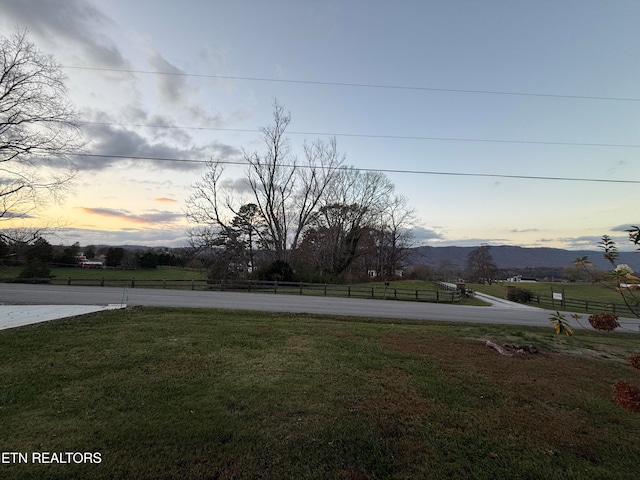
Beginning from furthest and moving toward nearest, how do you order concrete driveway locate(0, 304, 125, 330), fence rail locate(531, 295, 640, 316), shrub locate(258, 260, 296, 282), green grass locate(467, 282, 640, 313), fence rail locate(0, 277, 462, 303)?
green grass locate(467, 282, 640, 313), shrub locate(258, 260, 296, 282), fence rail locate(531, 295, 640, 316), fence rail locate(0, 277, 462, 303), concrete driveway locate(0, 304, 125, 330)

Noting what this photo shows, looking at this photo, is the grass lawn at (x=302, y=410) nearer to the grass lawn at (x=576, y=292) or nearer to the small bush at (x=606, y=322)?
the small bush at (x=606, y=322)

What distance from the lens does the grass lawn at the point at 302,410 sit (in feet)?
9.38

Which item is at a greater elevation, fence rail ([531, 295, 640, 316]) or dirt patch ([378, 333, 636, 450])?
dirt patch ([378, 333, 636, 450])

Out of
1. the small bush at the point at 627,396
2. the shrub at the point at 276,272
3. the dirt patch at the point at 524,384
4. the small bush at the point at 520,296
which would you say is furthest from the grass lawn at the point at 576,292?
the small bush at the point at 627,396

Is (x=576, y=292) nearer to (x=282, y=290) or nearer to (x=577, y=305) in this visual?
(x=577, y=305)

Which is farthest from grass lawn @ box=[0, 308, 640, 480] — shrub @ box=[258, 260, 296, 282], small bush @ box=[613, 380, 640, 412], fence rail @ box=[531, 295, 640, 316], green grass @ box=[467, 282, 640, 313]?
green grass @ box=[467, 282, 640, 313]

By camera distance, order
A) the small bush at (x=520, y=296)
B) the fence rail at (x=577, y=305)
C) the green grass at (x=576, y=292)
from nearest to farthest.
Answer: the fence rail at (x=577, y=305) → the small bush at (x=520, y=296) → the green grass at (x=576, y=292)

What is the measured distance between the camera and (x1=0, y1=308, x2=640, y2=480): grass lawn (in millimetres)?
2859

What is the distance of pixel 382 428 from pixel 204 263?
2814 centimetres

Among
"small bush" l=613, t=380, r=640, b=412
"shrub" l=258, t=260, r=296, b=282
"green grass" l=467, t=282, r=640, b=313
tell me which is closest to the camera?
"small bush" l=613, t=380, r=640, b=412

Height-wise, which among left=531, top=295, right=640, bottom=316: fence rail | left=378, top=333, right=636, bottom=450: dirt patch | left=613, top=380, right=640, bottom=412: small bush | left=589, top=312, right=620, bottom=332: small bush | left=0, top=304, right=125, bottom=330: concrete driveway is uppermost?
left=589, top=312, right=620, bottom=332: small bush

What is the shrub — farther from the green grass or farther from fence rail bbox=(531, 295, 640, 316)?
the green grass

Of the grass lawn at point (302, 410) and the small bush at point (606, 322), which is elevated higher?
the small bush at point (606, 322)

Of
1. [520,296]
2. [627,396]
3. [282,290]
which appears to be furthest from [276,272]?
[627,396]
